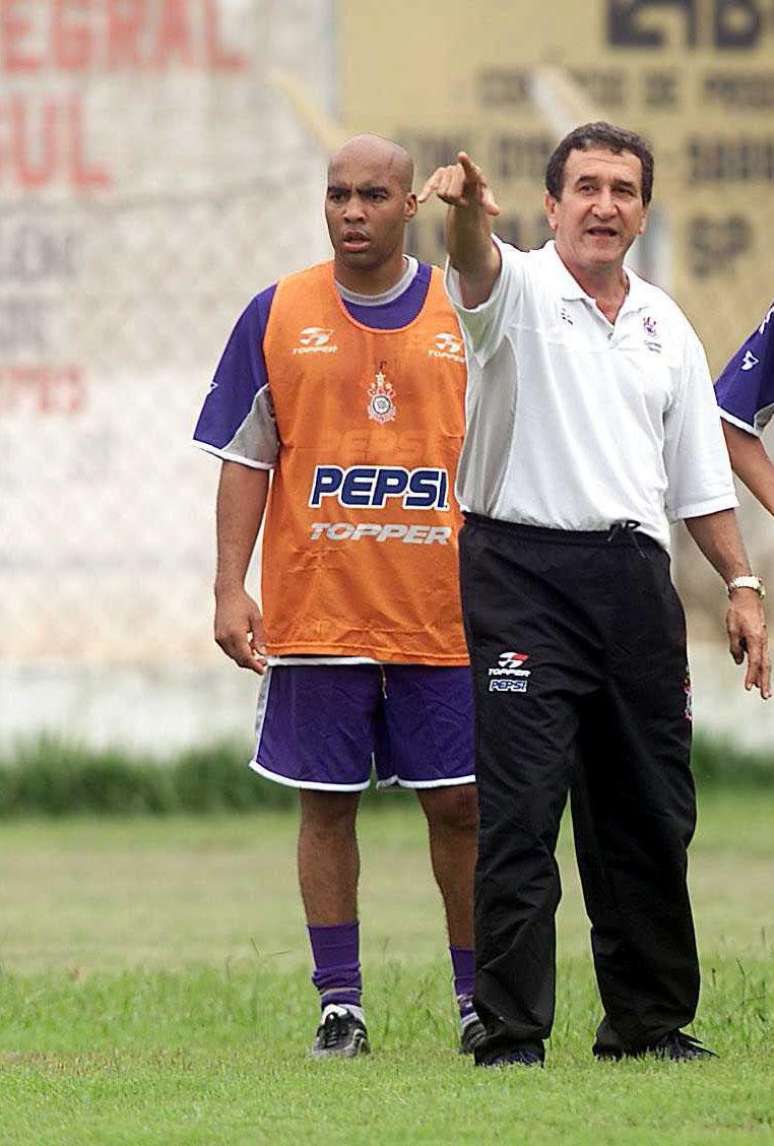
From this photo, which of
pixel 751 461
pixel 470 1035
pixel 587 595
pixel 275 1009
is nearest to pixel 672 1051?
pixel 470 1035

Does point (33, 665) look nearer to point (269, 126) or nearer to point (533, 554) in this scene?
point (269, 126)

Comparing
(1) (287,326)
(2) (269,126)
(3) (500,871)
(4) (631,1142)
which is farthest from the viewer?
(2) (269,126)

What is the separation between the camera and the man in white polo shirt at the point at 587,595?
5.53 m

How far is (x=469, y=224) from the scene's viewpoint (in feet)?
17.2

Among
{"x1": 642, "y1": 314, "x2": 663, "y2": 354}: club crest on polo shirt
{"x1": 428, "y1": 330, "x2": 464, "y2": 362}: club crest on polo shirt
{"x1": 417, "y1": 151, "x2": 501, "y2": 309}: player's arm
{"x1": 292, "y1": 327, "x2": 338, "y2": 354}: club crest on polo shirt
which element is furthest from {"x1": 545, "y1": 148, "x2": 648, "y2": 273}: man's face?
{"x1": 292, "y1": 327, "x2": 338, "y2": 354}: club crest on polo shirt

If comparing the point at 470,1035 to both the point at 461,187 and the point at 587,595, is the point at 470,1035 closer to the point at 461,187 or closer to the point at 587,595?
the point at 587,595

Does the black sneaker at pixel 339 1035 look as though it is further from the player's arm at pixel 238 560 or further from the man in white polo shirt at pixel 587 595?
the player's arm at pixel 238 560

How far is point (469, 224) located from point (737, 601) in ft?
3.47

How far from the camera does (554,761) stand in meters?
5.55

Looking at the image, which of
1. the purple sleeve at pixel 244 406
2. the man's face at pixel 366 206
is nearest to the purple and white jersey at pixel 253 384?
the purple sleeve at pixel 244 406

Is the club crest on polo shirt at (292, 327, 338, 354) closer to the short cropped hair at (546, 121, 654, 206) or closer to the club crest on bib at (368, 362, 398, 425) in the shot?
the club crest on bib at (368, 362, 398, 425)

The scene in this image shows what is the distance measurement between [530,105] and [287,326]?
6.50 m

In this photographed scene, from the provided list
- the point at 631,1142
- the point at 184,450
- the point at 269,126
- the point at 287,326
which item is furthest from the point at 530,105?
the point at 631,1142

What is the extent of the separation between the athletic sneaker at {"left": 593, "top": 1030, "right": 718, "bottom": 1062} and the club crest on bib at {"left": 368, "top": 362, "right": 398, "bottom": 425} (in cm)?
152
